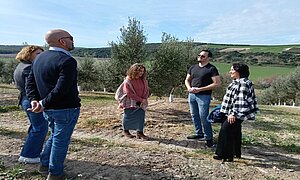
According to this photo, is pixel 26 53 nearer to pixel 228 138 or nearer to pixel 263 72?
pixel 228 138

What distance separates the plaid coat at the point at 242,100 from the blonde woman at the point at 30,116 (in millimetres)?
3304

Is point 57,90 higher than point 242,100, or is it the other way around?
point 57,90

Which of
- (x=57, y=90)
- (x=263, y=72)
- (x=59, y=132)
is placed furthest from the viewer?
(x=263, y=72)

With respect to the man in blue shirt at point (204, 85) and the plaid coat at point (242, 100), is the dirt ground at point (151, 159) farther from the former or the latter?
the plaid coat at point (242, 100)

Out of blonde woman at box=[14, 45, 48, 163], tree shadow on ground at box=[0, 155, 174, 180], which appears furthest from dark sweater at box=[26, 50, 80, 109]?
tree shadow on ground at box=[0, 155, 174, 180]

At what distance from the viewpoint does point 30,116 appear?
488 centimetres

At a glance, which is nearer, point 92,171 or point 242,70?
point 92,171

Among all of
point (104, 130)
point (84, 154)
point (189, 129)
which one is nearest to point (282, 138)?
point (189, 129)

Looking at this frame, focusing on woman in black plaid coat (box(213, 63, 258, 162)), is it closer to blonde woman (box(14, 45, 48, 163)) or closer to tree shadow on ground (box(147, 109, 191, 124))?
blonde woman (box(14, 45, 48, 163))

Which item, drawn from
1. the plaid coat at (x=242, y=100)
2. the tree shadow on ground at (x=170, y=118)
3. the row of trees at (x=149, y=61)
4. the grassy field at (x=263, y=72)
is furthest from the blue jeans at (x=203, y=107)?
the grassy field at (x=263, y=72)

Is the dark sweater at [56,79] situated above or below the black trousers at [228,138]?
above

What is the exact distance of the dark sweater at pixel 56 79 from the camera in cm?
372

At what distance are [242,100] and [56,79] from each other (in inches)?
126

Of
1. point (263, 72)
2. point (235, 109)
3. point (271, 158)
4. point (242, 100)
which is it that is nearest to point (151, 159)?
point (235, 109)
